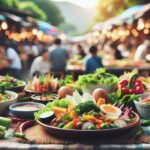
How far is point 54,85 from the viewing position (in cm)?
451

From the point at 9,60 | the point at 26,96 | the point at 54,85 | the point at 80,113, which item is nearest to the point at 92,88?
the point at 54,85

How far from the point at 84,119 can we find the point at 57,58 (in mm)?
7935

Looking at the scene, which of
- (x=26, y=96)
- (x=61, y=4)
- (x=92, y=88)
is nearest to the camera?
(x=92, y=88)

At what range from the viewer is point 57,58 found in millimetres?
10664

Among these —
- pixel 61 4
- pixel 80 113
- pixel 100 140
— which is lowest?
pixel 100 140

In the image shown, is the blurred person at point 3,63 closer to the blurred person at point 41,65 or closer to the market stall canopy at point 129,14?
the blurred person at point 41,65

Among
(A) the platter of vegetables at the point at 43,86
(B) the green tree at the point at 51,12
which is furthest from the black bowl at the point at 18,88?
(B) the green tree at the point at 51,12

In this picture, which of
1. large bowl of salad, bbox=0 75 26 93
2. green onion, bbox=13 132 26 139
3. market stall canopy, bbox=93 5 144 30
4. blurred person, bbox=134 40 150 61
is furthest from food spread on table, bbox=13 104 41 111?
market stall canopy, bbox=93 5 144 30

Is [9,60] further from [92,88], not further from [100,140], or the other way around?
[100,140]

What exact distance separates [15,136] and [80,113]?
1.84 feet

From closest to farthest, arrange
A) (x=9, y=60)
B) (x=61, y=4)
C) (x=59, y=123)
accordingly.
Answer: (x=59, y=123)
(x=9, y=60)
(x=61, y=4)

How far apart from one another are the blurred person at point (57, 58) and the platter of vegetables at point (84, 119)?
7.43 metres

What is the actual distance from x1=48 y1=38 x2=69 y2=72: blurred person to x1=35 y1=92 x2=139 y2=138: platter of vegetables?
292 inches

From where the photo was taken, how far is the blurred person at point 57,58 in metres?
10.6
